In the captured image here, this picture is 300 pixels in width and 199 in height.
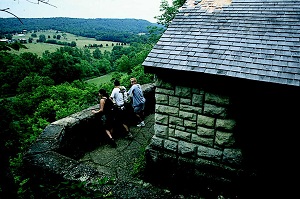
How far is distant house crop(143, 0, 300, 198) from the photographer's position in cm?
329

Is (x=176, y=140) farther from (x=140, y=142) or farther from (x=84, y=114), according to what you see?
(x=84, y=114)

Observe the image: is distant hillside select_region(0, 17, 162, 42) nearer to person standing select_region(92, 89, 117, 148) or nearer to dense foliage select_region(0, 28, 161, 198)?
dense foliage select_region(0, 28, 161, 198)

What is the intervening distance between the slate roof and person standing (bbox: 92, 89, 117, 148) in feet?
6.24

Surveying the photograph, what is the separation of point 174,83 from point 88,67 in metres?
36.3

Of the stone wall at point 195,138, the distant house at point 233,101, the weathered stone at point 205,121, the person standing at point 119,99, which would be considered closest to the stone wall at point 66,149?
the person standing at point 119,99

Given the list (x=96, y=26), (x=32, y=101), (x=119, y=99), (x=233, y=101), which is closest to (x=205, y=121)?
(x=233, y=101)

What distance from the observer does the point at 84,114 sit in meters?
5.76

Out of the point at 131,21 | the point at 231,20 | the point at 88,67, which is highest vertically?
the point at 131,21

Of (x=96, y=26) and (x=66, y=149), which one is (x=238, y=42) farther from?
(x=96, y=26)

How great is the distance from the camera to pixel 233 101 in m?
3.44

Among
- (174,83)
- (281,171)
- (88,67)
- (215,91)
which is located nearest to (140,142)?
(174,83)

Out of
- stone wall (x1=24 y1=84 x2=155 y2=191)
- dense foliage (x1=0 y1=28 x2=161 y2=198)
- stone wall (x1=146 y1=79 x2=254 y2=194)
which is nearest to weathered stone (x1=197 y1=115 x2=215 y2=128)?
stone wall (x1=146 y1=79 x2=254 y2=194)

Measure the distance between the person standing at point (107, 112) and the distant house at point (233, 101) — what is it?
1.80 meters

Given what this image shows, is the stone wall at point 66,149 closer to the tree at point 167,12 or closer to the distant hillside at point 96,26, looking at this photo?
the tree at point 167,12
